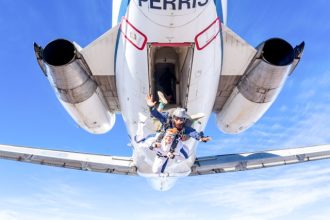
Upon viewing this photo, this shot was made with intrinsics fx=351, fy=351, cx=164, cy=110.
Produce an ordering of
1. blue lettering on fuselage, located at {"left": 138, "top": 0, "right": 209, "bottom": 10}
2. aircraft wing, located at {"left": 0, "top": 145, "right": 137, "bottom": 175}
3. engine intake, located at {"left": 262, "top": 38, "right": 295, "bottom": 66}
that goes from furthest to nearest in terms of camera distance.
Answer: aircraft wing, located at {"left": 0, "top": 145, "right": 137, "bottom": 175} → engine intake, located at {"left": 262, "top": 38, "right": 295, "bottom": 66} → blue lettering on fuselage, located at {"left": 138, "top": 0, "right": 209, "bottom": 10}

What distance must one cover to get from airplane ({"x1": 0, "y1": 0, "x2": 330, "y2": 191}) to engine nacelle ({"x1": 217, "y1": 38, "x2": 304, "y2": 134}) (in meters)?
0.03

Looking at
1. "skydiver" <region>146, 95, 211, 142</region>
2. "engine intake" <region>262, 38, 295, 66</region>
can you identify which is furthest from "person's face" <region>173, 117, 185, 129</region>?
"engine intake" <region>262, 38, 295, 66</region>

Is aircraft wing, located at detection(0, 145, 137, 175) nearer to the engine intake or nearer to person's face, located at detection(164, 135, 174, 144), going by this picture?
person's face, located at detection(164, 135, 174, 144)

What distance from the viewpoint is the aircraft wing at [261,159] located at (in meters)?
13.3

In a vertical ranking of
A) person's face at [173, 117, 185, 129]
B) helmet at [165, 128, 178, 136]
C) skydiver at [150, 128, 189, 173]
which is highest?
person's face at [173, 117, 185, 129]

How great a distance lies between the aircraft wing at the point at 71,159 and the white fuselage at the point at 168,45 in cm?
342

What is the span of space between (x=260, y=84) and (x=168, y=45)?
3.34 meters

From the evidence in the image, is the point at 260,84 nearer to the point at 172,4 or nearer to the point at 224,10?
the point at 224,10

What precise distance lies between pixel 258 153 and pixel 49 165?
807 centimetres

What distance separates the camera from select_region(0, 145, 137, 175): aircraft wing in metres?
12.9

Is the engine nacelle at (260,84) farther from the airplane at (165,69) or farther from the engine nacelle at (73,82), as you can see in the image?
the engine nacelle at (73,82)

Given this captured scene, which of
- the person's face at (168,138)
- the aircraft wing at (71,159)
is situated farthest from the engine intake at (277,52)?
the aircraft wing at (71,159)

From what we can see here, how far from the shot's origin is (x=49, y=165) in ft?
44.4

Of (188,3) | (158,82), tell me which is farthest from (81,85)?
(188,3)
